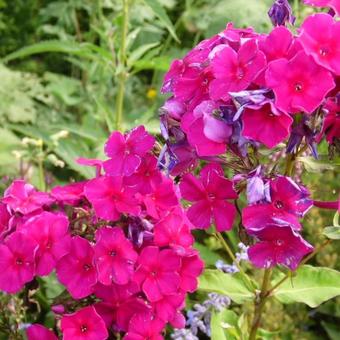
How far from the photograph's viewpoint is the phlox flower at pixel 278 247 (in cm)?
95

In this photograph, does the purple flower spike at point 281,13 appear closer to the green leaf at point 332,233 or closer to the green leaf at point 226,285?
the green leaf at point 332,233

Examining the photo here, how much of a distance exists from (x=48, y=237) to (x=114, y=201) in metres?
0.12

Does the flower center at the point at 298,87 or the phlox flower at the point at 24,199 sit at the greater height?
the flower center at the point at 298,87

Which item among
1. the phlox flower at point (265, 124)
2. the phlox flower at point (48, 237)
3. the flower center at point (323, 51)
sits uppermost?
the flower center at point (323, 51)

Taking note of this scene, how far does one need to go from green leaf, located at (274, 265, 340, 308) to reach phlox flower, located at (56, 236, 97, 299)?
0.35m

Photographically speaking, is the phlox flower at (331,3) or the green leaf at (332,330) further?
the green leaf at (332,330)

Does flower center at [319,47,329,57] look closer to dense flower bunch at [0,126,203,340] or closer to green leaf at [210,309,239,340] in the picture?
A: dense flower bunch at [0,126,203,340]

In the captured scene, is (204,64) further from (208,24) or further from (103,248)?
(208,24)

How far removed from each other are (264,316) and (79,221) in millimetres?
759

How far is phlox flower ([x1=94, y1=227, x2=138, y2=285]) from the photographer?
1.11 meters

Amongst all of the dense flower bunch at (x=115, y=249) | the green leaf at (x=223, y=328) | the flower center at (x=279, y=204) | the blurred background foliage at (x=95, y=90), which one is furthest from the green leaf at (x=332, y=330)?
the flower center at (x=279, y=204)

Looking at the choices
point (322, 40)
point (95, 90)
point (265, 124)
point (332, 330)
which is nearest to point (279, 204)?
point (265, 124)

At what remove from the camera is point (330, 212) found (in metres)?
2.09

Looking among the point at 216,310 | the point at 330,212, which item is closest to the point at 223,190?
the point at 216,310
